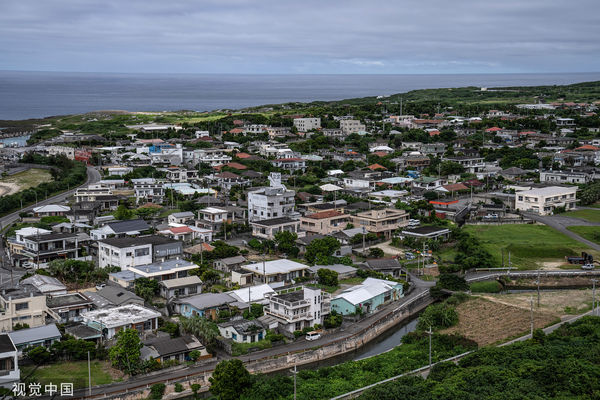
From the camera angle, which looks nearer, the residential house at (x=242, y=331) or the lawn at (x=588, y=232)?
the residential house at (x=242, y=331)

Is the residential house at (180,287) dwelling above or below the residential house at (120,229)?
below

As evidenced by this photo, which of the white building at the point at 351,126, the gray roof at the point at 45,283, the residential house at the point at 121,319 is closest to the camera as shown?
the residential house at the point at 121,319

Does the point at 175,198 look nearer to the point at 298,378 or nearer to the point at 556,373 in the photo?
the point at 298,378

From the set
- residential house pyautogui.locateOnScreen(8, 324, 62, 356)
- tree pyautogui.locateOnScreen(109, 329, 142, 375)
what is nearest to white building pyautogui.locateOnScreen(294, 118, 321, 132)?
residential house pyautogui.locateOnScreen(8, 324, 62, 356)

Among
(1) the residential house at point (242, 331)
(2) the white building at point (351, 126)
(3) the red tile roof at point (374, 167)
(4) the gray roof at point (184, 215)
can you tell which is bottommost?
(1) the residential house at point (242, 331)

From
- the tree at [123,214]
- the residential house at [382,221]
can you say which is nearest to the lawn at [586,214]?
the residential house at [382,221]

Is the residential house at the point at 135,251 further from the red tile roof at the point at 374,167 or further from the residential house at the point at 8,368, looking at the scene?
the red tile roof at the point at 374,167

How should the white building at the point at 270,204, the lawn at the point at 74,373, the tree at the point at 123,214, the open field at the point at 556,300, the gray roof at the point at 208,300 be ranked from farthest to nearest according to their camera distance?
the tree at the point at 123,214 < the white building at the point at 270,204 < the open field at the point at 556,300 < the gray roof at the point at 208,300 < the lawn at the point at 74,373

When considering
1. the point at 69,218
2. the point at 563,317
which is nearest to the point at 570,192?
the point at 563,317
